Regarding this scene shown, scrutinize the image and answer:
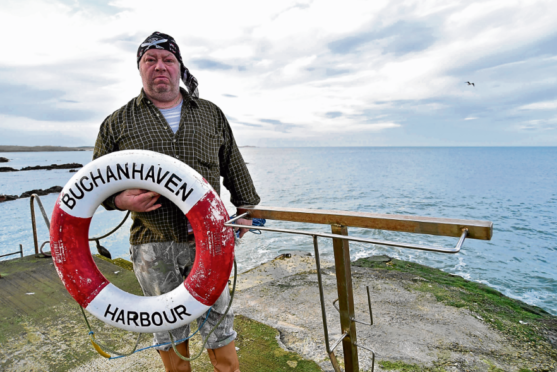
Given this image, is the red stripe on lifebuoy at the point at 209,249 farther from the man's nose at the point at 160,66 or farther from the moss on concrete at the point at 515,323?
the moss on concrete at the point at 515,323

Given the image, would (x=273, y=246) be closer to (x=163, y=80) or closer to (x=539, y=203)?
(x=163, y=80)

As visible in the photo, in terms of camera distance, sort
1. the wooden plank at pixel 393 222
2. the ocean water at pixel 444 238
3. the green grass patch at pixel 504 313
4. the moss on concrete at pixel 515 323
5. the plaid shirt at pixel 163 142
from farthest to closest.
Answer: the ocean water at pixel 444 238 < the green grass patch at pixel 504 313 < the moss on concrete at pixel 515 323 < the plaid shirt at pixel 163 142 < the wooden plank at pixel 393 222

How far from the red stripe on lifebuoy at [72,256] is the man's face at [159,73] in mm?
704

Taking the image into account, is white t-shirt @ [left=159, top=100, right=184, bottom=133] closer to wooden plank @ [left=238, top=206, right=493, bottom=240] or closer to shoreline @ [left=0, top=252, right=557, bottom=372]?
wooden plank @ [left=238, top=206, right=493, bottom=240]

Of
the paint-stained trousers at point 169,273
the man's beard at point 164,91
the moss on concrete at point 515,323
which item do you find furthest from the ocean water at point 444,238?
the moss on concrete at point 515,323

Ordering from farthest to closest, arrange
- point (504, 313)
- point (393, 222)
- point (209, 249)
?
point (504, 313), point (209, 249), point (393, 222)

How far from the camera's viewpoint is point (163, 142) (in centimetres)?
167

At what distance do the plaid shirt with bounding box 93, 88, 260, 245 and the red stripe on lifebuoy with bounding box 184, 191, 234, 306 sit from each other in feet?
0.67

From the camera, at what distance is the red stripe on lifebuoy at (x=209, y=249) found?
1516 millimetres

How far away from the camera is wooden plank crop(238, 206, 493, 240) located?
3.66 feet

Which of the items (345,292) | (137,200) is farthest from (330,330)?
(137,200)

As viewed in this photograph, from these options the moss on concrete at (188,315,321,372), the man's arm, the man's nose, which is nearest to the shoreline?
the moss on concrete at (188,315,321,372)

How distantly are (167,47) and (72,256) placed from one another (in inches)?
43.6

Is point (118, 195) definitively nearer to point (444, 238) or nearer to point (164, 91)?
point (164, 91)
